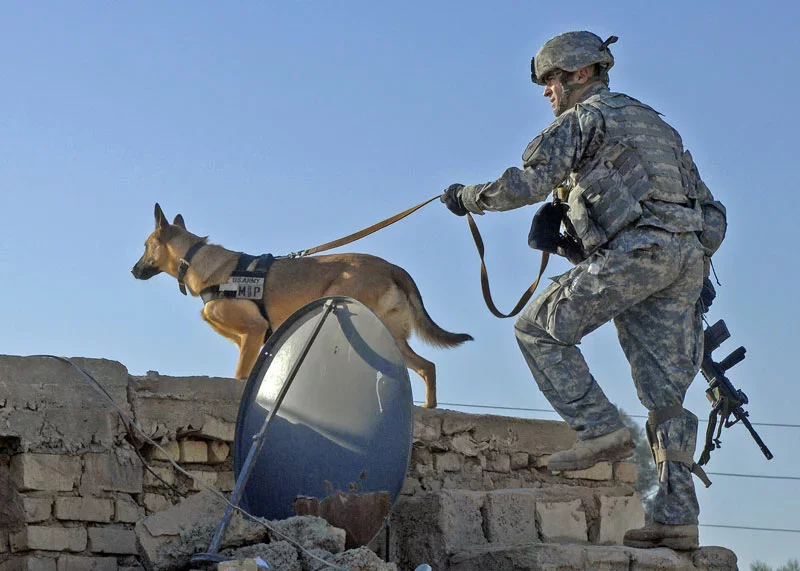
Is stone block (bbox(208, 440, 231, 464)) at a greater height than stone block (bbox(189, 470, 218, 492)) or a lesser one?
greater

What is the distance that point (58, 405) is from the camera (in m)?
5.48

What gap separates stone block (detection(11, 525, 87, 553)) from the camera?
5.28 meters

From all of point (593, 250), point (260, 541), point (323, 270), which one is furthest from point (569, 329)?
point (323, 270)

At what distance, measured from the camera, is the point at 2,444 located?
17.7ft

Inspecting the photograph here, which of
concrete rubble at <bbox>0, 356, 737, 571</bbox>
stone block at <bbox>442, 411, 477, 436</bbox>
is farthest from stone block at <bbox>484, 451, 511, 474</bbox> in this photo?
concrete rubble at <bbox>0, 356, 737, 571</bbox>

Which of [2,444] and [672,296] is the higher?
[672,296]

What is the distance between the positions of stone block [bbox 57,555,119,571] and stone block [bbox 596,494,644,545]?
2.65m

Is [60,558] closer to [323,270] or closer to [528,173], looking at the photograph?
[528,173]

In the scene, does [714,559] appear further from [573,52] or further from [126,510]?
[126,510]

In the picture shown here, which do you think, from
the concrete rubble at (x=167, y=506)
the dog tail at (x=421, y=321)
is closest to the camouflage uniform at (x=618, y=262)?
the concrete rubble at (x=167, y=506)

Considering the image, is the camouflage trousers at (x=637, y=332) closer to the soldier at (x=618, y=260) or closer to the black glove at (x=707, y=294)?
the soldier at (x=618, y=260)

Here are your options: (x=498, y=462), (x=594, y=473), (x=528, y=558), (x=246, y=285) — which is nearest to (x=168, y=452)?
(x=528, y=558)

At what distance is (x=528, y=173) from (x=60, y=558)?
2.63 meters

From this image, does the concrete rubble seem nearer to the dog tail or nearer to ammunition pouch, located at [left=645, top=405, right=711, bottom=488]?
ammunition pouch, located at [left=645, top=405, right=711, bottom=488]
